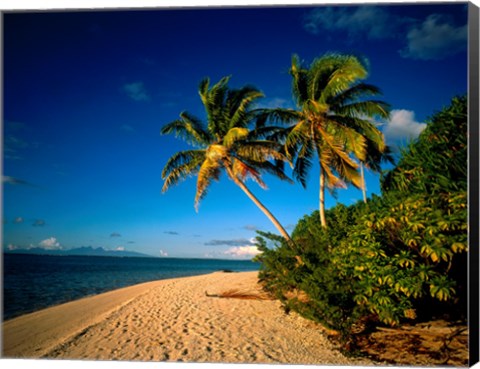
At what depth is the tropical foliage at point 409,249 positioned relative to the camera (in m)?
4.16

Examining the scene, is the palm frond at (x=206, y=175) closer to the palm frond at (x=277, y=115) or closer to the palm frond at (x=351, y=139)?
the palm frond at (x=277, y=115)

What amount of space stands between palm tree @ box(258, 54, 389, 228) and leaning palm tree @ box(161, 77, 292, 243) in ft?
2.32

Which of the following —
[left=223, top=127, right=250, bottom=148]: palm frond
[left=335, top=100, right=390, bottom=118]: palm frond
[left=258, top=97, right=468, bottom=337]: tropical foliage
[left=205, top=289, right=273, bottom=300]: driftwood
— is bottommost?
[left=205, top=289, right=273, bottom=300]: driftwood

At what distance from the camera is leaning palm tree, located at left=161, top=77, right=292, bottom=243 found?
895cm

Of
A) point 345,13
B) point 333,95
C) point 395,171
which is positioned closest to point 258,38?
point 345,13

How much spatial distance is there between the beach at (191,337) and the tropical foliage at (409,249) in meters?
0.63

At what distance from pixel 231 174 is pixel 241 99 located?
2122 millimetres

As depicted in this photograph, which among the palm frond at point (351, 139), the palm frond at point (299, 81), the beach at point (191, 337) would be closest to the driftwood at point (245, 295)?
the beach at point (191, 337)

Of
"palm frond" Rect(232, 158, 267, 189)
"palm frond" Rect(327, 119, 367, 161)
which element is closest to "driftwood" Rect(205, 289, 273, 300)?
"palm frond" Rect(232, 158, 267, 189)

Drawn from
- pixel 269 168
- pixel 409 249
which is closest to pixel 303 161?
pixel 269 168

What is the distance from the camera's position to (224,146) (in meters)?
8.88

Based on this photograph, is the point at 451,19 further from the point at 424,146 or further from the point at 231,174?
the point at 231,174

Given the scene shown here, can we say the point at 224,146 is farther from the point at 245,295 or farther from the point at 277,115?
the point at 245,295

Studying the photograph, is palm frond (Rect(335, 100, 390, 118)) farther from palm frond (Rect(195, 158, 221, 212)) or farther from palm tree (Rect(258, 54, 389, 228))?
palm frond (Rect(195, 158, 221, 212))
